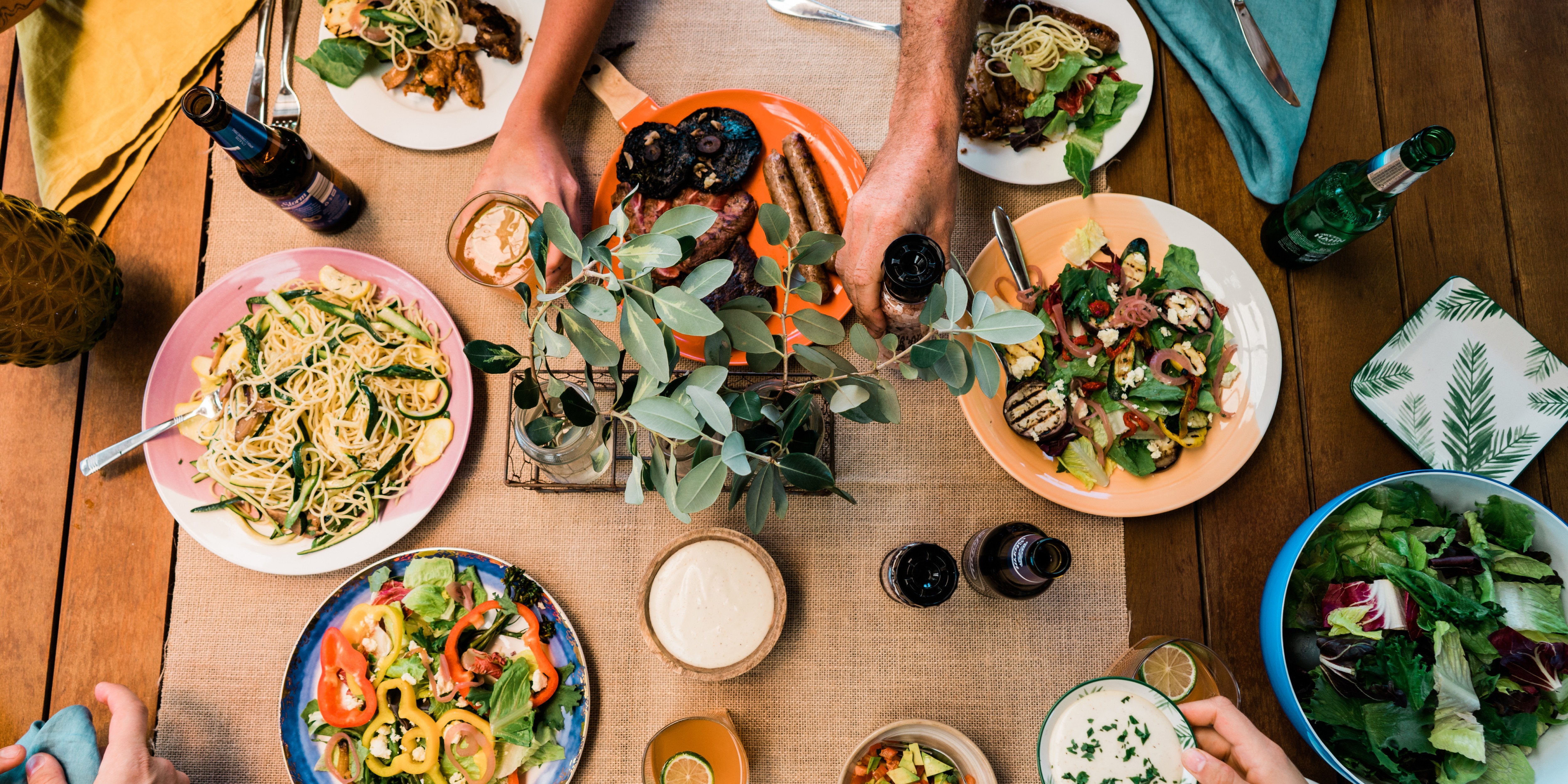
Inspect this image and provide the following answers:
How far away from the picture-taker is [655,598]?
1.61 metres

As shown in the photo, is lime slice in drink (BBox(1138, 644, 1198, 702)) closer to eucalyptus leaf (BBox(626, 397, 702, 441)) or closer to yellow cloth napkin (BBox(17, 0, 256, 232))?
eucalyptus leaf (BBox(626, 397, 702, 441))

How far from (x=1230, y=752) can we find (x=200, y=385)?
7.93 ft

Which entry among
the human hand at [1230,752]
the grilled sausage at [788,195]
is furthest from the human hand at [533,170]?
the human hand at [1230,752]

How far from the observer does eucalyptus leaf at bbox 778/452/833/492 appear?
115cm

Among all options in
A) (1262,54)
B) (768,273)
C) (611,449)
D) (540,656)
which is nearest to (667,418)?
(768,273)

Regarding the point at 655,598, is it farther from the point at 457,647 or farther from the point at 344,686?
the point at 344,686

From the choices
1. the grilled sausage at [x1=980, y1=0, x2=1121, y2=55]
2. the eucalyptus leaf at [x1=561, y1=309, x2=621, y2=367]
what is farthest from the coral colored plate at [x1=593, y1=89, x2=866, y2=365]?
the eucalyptus leaf at [x1=561, y1=309, x2=621, y2=367]

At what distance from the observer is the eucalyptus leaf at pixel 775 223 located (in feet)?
3.61

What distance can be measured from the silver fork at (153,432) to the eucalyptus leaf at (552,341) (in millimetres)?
1158

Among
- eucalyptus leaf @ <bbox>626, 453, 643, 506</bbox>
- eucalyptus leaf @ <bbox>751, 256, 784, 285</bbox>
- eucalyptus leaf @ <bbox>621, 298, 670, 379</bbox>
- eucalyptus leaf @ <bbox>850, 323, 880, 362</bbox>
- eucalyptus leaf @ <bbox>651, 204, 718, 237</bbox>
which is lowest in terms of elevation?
eucalyptus leaf @ <bbox>626, 453, 643, 506</bbox>

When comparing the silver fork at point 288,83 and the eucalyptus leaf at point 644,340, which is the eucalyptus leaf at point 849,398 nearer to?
the eucalyptus leaf at point 644,340

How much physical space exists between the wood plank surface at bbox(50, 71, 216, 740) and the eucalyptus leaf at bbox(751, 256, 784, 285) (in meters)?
1.60

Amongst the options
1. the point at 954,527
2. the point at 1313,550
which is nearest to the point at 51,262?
the point at 954,527

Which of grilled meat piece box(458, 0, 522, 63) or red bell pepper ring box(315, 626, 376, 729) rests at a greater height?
grilled meat piece box(458, 0, 522, 63)
